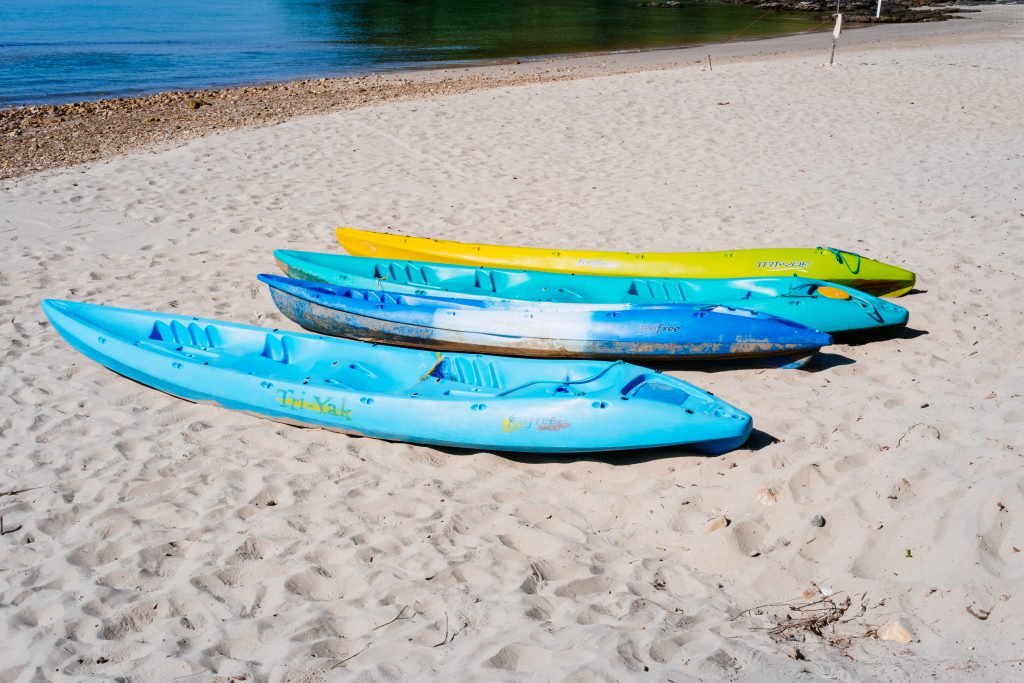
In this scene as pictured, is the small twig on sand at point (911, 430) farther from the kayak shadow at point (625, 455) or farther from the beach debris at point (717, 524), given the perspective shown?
the beach debris at point (717, 524)

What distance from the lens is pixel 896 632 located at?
3.23 m

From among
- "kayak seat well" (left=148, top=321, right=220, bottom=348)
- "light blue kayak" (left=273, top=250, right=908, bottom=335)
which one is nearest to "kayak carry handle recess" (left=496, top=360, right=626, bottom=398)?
"light blue kayak" (left=273, top=250, right=908, bottom=335)

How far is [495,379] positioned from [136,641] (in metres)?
2.54

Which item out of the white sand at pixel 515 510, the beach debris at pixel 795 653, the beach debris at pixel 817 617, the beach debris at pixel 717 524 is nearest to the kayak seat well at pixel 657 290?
the white sand at pixel 515 510

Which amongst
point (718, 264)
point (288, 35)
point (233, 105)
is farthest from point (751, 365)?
point (288, 35)

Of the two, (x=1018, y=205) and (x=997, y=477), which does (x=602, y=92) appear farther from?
(x=997, y=477)

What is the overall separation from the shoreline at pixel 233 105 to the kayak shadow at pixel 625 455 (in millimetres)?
9383

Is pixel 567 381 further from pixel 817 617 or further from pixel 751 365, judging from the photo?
pixel 817 617

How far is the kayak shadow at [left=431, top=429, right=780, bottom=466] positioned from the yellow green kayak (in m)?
2.24

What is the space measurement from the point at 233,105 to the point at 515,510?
1416 centimetres

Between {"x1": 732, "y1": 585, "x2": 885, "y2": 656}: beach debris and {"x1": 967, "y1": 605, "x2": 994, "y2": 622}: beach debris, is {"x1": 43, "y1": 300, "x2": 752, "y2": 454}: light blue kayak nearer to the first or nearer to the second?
{"x1": 732, "y1": 585, "x2": 885, "y2": 656}: beach debris

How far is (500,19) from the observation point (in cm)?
3869

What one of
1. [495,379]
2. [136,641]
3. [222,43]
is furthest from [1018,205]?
[222,43]

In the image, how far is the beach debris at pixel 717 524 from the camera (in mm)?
4051
